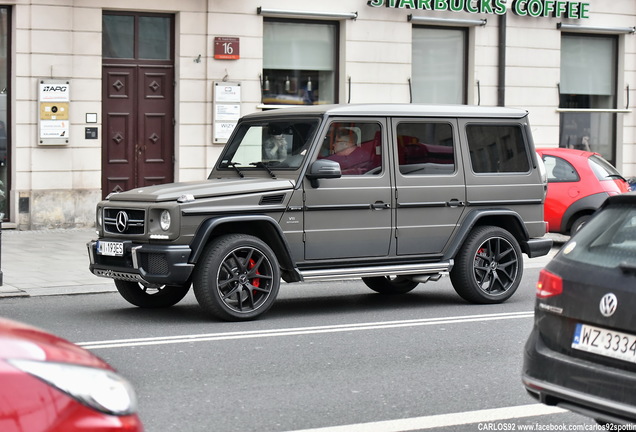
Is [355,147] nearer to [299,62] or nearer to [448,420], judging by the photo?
[448,420]

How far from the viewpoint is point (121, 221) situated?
9734 millimetres

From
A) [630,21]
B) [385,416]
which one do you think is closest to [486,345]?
[385,416]

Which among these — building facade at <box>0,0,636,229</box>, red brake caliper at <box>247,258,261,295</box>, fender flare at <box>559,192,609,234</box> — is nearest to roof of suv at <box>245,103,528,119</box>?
red brake caliper at <box>247,258,261,295</box>

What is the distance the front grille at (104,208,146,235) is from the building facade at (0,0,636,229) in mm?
8612

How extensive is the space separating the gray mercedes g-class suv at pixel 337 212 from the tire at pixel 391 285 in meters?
0.04

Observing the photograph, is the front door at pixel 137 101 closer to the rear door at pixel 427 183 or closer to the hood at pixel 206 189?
the hood at pixel 206 189

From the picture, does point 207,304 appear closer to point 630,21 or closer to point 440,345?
point 440,345

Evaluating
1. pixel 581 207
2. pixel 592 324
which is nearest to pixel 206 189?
pixel 592 324

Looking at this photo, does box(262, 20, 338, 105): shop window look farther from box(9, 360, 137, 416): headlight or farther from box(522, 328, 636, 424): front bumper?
box(9, 360, 137, 416): headlight

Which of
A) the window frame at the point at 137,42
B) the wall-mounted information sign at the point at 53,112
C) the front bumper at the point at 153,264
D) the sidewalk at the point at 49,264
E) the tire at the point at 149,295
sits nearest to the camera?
the front bumper at the point at 153,264

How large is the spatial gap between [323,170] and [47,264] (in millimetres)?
5535

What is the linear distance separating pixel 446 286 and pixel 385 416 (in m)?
6.47

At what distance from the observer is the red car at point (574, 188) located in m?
16.6

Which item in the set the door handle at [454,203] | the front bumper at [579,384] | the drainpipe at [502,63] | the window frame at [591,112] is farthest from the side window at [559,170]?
the front bumper at [579,384]
